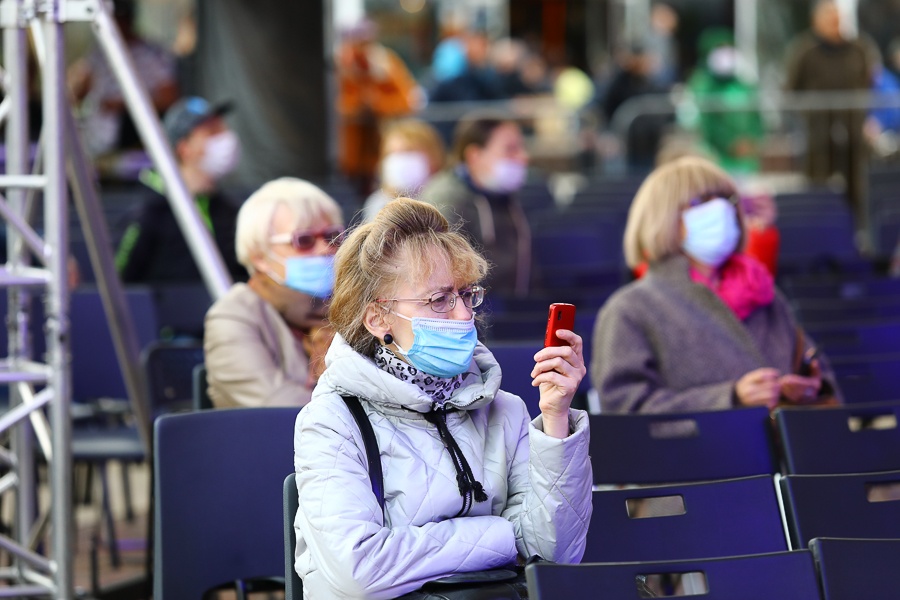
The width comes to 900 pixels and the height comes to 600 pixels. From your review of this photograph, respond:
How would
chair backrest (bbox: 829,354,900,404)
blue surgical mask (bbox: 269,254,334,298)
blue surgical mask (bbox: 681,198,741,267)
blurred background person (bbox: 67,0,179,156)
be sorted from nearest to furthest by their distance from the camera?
blue surgical mask (bbox: 269,254,334,298)
blue surgical mask (bbox: 681,198,741,267)
chair backrest (bbox: 829,354,900,404)
blurred background person (bbox: 67,0,179,156)

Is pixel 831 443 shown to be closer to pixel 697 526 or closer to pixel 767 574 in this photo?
pixel 697 526

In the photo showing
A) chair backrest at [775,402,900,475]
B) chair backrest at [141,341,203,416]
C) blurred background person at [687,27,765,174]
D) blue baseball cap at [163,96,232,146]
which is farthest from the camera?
blurred background person at [687,27,765,174]

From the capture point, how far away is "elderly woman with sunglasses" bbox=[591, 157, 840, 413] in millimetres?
4016

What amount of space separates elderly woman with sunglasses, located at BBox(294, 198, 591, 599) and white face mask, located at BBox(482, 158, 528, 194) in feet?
13.5

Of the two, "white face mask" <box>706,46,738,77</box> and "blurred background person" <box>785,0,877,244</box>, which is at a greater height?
"white face mask" <box>706,46,738,77</box>

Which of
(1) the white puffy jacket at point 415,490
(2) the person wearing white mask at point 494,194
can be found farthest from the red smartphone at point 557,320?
(2) the person wearing white mask at point 494,194

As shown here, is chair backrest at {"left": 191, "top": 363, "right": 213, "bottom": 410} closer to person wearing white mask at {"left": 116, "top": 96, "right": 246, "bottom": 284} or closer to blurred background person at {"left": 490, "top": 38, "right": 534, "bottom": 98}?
person wearing white mask at {"left": 116, "top": 96, "right": 246, "bottom": 284}

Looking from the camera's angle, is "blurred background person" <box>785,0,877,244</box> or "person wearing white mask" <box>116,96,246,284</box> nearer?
"person wearing white mask" <box>116,96,246,284</box>

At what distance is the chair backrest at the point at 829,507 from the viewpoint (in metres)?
2.85

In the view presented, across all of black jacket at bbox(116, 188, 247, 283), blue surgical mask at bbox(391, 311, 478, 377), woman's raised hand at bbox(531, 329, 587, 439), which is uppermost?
black jacket at bbox(116, 188, 247, 283)

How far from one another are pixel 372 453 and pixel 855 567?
0.88m

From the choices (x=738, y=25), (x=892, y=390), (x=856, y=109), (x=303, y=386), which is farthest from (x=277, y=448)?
(x=738, y=25)

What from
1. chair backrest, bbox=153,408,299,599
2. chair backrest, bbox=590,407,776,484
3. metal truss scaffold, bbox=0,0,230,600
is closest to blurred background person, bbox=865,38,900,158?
metal truss scaffold, bbox=0,0,230,600

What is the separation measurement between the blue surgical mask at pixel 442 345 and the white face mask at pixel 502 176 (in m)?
4.23
